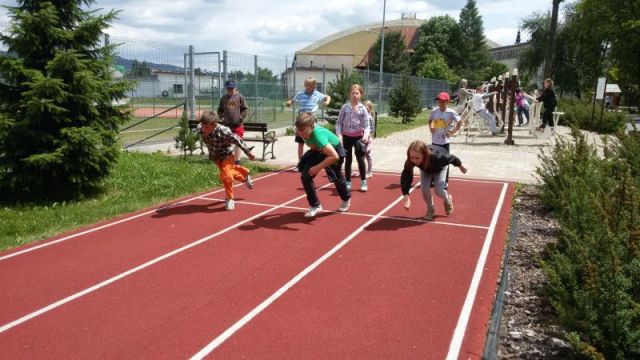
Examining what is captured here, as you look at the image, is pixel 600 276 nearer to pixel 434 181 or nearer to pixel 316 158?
pixel 434 181

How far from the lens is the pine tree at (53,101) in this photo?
8.12m

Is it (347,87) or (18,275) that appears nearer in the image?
(18,275)

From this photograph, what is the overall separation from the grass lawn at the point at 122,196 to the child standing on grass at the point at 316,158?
2.79m

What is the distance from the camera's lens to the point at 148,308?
454 cm

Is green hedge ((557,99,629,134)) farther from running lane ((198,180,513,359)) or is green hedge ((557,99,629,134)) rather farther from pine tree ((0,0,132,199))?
pine tree ((0,0,132,199))

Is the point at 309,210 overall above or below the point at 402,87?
below

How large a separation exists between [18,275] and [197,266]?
178 centimetres

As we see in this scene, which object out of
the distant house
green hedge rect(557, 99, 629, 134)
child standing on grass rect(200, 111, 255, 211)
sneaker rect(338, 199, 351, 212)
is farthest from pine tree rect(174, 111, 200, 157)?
green hedge rect(557, 99, 629, 134)

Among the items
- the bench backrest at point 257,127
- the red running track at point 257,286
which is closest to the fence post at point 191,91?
the bench backrest at point 257,127

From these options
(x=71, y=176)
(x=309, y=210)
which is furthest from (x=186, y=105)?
(x=309, y=210)

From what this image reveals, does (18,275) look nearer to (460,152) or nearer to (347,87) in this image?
(460,152)

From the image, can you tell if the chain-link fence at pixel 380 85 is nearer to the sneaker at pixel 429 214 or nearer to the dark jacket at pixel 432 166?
the sneaker at pixel 429 214

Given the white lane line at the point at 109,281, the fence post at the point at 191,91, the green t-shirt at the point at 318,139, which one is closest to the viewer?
the white lane line at the point at 109,281

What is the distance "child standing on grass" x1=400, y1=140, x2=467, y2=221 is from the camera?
22.7 ft
